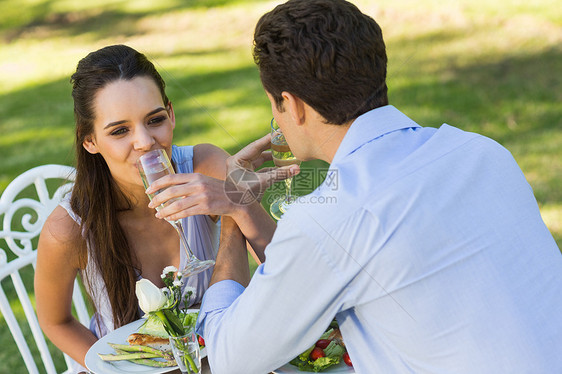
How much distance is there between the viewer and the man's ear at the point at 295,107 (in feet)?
6.54

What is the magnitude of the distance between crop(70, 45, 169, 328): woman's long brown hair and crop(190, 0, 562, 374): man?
971 millimetres

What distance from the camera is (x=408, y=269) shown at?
5.36ft

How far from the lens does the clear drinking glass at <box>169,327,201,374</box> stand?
1.90 m

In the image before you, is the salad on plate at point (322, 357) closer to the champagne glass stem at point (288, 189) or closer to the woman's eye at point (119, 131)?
the champagne glass stem at point (288, 189)

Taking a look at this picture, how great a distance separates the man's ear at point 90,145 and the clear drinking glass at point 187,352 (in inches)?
44.0

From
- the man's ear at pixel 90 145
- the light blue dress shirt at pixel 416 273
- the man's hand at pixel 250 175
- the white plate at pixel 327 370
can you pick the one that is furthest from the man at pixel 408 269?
the man's ear at pixel 90 145

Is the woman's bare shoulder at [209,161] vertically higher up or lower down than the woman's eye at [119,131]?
lower down

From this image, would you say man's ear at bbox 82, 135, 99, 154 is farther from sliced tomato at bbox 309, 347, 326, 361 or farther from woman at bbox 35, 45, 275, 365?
sliced tomato at bbox 309, 347, 326, 361

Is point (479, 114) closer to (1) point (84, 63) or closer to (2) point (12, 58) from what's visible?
(1) point (84, 63)

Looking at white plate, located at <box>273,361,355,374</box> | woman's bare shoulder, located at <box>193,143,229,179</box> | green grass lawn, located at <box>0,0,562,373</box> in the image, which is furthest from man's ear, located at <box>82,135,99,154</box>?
green grass lawn, located at <box>0,0,562,373</box>

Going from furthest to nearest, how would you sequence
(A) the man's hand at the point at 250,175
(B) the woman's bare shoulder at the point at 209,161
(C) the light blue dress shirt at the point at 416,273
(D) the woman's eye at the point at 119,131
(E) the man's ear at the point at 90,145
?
(B) the woman's bare shoulder at the point at 209,161
(E) the man's ear at the point at 90,145
(D) the woman's eye at the point at 119,131
(A) the man's hand at the point at 250,175
(C) the light blue dress shirt at the point at 416,273

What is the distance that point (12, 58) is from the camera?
1103 centimetres

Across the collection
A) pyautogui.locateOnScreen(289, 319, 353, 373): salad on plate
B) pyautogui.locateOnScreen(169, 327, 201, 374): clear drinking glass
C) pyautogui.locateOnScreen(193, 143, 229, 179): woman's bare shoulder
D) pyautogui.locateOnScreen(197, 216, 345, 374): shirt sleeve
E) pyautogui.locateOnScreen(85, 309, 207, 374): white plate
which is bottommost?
pyautogui.locateOnScreen(289, 319, 353, 373): salad on plate

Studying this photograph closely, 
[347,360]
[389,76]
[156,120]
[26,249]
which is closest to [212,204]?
[156,120]
